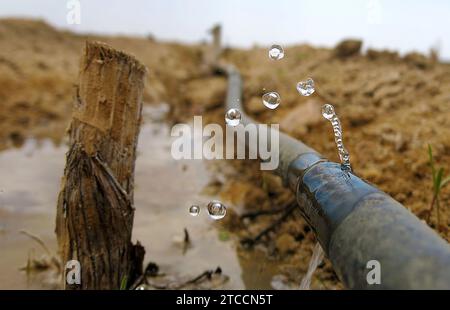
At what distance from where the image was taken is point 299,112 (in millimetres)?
3869

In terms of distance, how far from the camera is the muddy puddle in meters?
2.12

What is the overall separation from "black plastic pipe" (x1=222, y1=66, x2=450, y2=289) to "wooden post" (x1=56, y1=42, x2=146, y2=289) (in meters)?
0.85

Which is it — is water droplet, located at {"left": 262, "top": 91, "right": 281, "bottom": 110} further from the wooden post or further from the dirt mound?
the dirt mound

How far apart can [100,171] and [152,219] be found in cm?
124

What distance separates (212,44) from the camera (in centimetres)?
983

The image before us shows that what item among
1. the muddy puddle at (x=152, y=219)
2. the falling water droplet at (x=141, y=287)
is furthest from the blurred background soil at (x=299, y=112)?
the falling water droplet at (x=141, y=287)

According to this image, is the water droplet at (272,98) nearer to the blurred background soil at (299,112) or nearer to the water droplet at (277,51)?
the water droplet at (277,51)

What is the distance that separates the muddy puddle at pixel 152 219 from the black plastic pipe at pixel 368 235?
3.05ft

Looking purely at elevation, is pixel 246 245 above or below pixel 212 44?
below

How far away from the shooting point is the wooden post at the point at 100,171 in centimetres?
159
